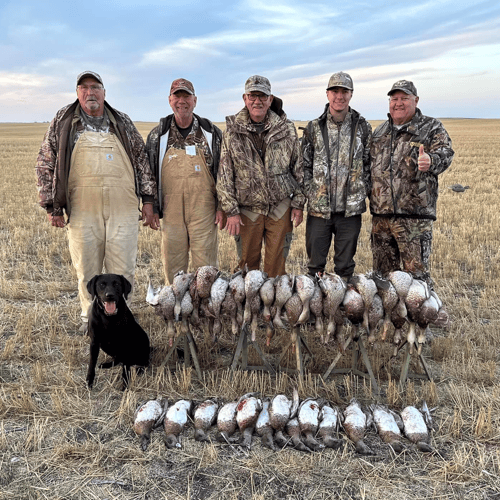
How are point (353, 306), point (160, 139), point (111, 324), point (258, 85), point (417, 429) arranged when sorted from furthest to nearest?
1. point (160, 139)
2. point (258, 85)
3. point (111, 324)
4. point (353, 306)
5. point (417, 429)

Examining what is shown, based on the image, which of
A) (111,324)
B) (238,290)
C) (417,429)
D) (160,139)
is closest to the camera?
(417,429)

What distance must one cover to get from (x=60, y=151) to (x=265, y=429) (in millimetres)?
3105

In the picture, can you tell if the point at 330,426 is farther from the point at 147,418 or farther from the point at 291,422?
the point at 147,418

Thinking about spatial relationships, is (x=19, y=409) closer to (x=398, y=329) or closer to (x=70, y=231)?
(x=70, y=231)

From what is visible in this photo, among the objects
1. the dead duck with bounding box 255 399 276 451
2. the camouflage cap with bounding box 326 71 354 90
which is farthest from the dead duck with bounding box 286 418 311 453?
the camouflage cap with bounding box 326 71 354 90

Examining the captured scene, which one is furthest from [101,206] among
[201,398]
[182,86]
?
[201,398]

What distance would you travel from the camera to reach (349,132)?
4645 millimetres

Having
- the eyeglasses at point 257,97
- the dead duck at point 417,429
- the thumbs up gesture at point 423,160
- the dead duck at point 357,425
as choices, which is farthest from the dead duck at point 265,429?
the eyeglasses at point 257,97

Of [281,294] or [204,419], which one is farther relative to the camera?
[281,294]

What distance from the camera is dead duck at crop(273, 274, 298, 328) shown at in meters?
3.65

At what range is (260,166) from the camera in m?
4.67

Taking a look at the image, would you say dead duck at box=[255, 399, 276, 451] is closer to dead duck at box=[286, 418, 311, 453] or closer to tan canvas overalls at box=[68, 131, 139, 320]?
dead duck at box=[286, 418, 311, 453]

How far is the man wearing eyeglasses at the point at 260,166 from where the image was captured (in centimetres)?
459

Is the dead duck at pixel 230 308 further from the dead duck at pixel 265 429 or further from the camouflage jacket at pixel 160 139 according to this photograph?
the camouflage jacket at pixel 160 139
